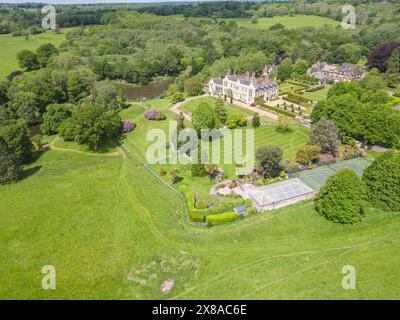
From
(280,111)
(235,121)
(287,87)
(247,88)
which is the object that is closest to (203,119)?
(235,121)

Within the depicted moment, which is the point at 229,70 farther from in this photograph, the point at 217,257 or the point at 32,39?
the point at 32,39

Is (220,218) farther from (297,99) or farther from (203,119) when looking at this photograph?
(297,99)

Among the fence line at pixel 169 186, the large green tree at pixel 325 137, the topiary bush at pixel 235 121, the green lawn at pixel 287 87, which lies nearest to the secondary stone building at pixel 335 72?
the green lawn at pixel 287 87

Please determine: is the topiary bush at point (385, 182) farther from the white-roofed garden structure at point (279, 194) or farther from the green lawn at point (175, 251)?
the white-roofed garden structure at point (279, 194)

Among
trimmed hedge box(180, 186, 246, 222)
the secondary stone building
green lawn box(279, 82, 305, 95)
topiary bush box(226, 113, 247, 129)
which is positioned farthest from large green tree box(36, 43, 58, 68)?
trimmed hedge box(180, 186, 246, 222)

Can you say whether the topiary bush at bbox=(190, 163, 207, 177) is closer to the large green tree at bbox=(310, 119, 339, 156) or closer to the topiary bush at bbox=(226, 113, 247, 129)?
the topiary bush at bbox=(226, 113, 247, 129)
